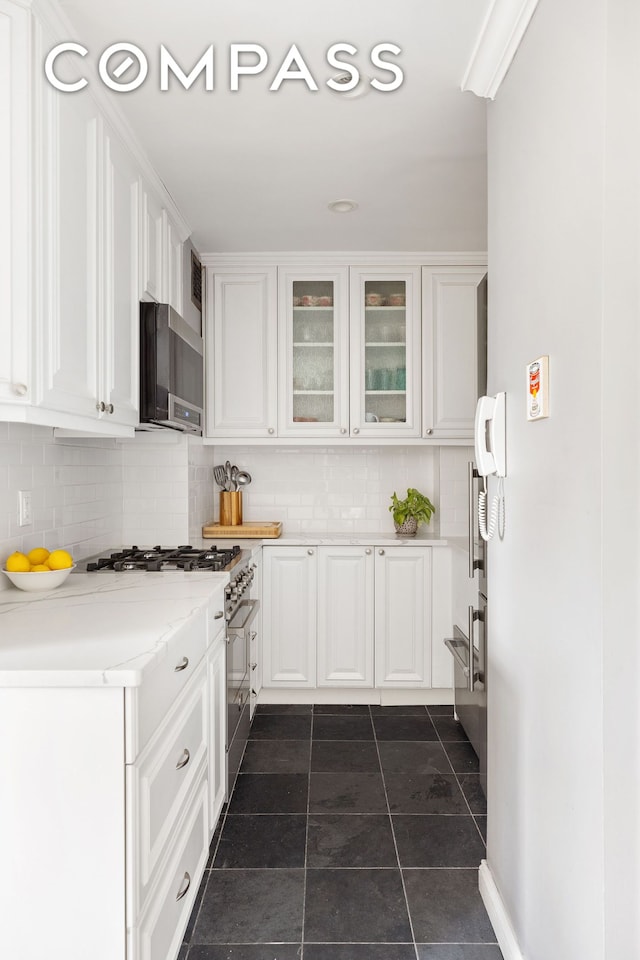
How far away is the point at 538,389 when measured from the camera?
1.41 meters

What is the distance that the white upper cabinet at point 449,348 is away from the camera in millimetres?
3461

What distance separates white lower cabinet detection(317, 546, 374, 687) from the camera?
3396 mm

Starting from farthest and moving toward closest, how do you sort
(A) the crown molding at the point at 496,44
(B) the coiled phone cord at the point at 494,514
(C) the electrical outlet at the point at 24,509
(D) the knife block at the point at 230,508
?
1. (D) the knife block at the point at 230,508
2. (C) the electrical outlet at the point at 24,509
3. (B) the coiled phone cord at the point at 494,514
4. (A) the crown molding at the point at 496,44

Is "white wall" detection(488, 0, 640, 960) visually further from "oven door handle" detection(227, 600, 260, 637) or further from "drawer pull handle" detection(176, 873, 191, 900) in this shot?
"oven door handle" detection(227, 600, 260, 637)

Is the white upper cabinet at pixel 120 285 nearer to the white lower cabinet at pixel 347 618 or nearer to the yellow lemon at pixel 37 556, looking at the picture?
the yellow lemon at pixel 37 556

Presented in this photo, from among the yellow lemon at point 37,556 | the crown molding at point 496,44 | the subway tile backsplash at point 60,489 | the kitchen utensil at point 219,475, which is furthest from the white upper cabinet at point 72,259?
the kitchen utensil at point 219,475

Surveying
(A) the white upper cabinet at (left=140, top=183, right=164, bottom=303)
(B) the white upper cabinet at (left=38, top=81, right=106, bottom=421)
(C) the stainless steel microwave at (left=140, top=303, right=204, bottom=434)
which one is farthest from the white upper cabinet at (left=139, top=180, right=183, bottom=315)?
(B) the white upper cabinet at (left=38, top=81, right=106, bottom=421)

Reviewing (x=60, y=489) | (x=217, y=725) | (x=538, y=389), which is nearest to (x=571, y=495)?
(x=538, y=389)

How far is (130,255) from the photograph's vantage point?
223cm

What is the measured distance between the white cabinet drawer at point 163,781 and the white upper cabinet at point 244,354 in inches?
72.7

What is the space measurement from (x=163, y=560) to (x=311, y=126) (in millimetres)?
1708

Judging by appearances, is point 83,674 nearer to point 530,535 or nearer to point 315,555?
point 530,535

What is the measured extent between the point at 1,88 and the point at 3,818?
5.21 feet

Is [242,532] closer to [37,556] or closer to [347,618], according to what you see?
[347,618]
